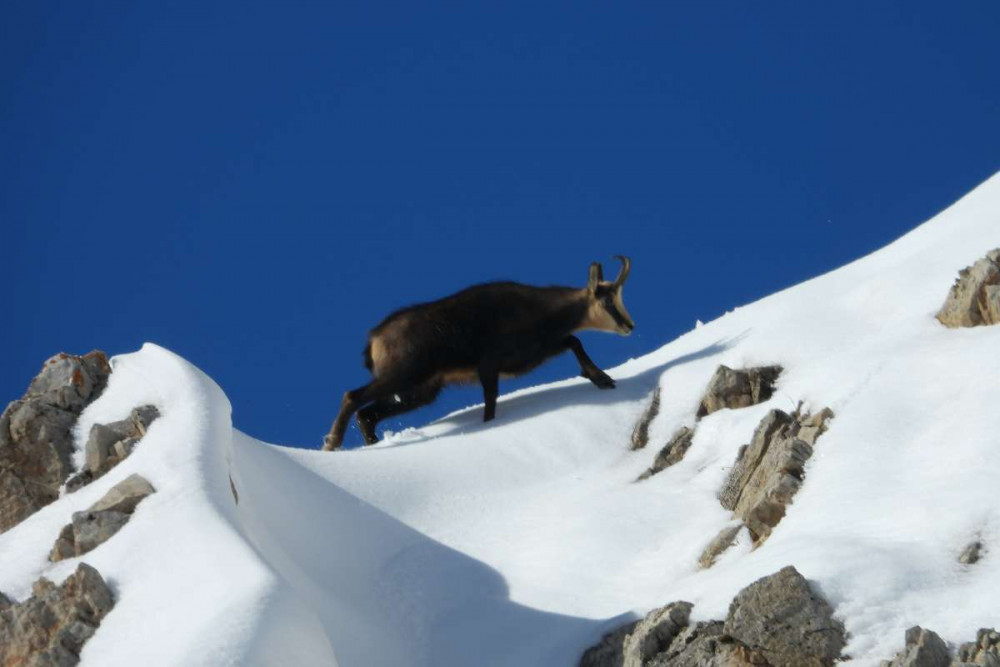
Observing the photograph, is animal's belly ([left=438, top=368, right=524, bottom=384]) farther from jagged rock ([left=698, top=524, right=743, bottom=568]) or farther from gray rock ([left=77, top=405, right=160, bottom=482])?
jagged rock ([left=698, top=524, right=743, bottom=568])

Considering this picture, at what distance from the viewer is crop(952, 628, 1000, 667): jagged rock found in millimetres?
7066

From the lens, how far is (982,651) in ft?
23.5

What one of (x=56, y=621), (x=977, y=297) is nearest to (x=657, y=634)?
(x=56, y=621)

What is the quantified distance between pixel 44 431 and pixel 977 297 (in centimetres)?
751

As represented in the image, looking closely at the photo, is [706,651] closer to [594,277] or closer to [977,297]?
[977,297]

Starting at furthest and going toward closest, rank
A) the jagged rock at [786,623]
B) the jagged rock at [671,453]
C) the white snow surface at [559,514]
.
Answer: the jagged rock at [671,453] < the white snow surface at [559,514] < the jagged rock at [786,623]

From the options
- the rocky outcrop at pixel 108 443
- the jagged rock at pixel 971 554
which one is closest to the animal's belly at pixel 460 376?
the rocky outcrop at pixel 108 443

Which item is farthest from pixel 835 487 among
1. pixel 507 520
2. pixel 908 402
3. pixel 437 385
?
pixel 437 385

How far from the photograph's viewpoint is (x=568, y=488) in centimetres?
1294

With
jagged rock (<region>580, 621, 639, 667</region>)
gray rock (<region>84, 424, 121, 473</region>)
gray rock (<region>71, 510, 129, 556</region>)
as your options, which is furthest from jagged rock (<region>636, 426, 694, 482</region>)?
gray rock (<region>71, 510, 129, 556</region>)

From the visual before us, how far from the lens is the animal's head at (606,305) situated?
1681 centimetres

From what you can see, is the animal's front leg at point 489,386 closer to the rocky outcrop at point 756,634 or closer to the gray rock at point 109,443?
the gray rock at point 109,443

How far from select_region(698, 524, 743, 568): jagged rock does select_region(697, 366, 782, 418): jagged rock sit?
8.98ft

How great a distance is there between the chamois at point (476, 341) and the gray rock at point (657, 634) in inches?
267
